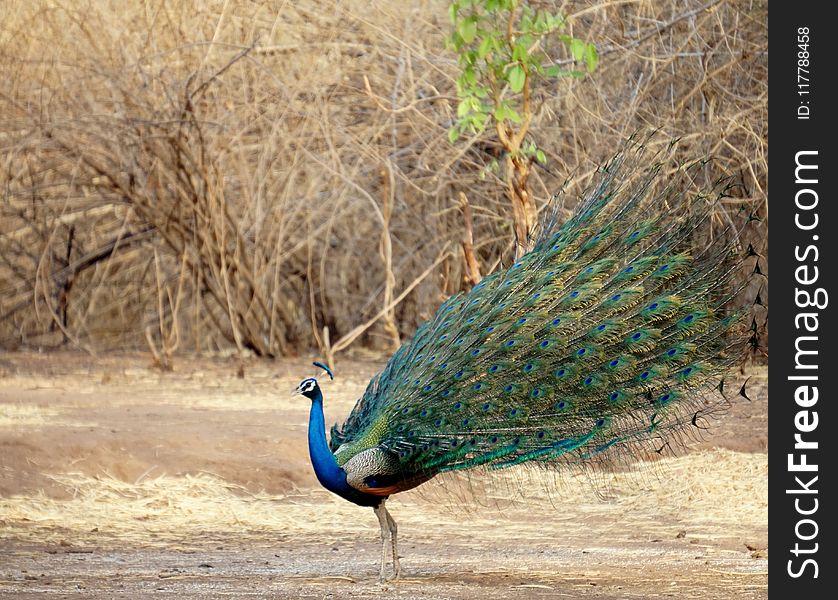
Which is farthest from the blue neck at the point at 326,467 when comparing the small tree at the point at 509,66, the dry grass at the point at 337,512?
the small tree at the point at 509,66

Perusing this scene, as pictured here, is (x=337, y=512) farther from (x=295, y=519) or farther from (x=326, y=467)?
(x=326, y=467)

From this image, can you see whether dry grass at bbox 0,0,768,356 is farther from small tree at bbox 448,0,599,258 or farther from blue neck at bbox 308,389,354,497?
blue neck at bbox 308,389,354,497

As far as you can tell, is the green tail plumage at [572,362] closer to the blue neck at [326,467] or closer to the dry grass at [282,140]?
the blue neck at [326,467]

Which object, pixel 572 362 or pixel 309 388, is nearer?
pixel 572 362

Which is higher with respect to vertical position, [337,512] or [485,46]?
[485,46]

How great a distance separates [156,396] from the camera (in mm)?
12367

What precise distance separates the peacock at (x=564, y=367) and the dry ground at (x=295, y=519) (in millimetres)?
386

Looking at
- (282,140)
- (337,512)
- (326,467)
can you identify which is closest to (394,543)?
Result: (326,467)

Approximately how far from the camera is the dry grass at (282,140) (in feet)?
37.9

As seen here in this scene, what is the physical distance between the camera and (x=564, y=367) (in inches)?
241

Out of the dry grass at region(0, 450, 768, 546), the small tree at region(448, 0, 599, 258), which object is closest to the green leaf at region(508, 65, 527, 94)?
the small tree at region(448, 0, 599, 258)

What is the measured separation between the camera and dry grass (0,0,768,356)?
1155cm

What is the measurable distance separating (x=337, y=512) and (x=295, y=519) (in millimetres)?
428

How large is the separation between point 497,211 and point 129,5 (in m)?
4.35
